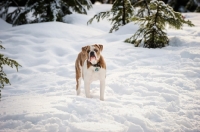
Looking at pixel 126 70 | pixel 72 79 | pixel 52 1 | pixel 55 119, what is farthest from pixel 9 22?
pixel 55 119

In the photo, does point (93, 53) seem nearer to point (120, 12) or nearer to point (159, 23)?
point (159, 23)

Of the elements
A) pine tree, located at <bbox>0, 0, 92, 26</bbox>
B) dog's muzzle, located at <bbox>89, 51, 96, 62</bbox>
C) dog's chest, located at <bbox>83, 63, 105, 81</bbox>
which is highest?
pine tree, located at <bbox>0, 0, 92, 26</bbox>

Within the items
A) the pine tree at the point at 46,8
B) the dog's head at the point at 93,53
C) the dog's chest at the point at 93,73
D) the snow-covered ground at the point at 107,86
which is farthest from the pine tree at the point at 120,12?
the dog's chest at the point at 93,73

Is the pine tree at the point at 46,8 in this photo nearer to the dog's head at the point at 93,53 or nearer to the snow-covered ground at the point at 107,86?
the snow-covered ground at the point at 107,86

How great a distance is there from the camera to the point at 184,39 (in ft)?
24.9

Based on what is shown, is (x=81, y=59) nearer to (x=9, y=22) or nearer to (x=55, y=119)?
(x=55, y=119)

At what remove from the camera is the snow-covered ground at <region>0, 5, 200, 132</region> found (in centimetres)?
293

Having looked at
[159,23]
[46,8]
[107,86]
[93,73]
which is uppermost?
[46,8]

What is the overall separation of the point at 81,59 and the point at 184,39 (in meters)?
5.17

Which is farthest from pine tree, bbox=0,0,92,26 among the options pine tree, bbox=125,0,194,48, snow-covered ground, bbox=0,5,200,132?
pine tree, bbox=125,0,194,48

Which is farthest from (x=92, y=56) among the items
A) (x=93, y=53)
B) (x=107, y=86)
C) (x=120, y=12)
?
(x=120, y=12)

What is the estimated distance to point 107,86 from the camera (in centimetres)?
500

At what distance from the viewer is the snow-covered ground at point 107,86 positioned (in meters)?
2.93

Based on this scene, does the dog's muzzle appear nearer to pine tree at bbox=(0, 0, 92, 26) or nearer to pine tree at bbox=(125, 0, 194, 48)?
pine tree at bbox=(125, 0, 194, 48)
